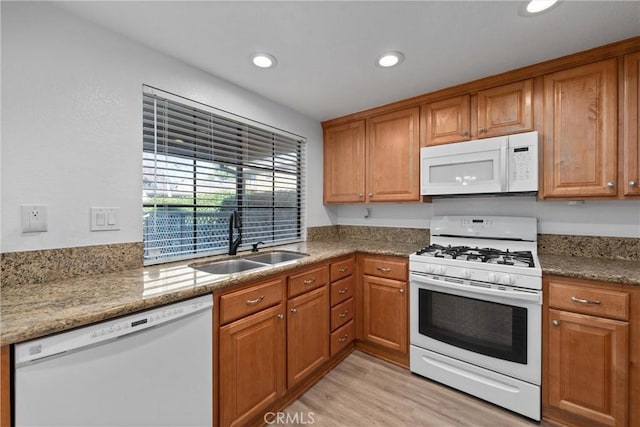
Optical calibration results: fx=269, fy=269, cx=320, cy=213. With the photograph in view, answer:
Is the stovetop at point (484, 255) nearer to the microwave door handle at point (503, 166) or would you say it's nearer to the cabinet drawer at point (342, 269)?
the microwave door handle at point (503, 166)

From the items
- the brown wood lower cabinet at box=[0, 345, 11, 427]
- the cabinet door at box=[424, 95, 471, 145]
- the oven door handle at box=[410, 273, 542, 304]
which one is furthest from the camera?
the cabinet door at box=[424, 95, 471, 145]

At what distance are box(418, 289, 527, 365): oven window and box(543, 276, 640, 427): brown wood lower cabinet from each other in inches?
5.6

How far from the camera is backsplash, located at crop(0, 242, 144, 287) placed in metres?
1.20

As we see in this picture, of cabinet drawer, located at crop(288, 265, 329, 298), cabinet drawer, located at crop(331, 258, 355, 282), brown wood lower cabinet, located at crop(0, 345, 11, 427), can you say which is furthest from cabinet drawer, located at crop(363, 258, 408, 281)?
brown wood lower cabinet, located at crop(0, 345, 11, 427)

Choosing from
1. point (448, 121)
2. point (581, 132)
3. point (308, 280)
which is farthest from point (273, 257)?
point (581, 132)

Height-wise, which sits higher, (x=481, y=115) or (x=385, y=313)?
(x=481, y=115)

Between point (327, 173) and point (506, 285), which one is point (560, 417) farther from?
point (327, 173)

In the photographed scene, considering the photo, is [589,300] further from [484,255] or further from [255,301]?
[255,301]

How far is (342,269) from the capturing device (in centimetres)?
224

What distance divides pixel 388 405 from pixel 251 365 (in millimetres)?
959

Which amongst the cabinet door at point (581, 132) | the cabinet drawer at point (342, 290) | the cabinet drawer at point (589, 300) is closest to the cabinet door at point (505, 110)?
the cabinet door at point (581, 132)

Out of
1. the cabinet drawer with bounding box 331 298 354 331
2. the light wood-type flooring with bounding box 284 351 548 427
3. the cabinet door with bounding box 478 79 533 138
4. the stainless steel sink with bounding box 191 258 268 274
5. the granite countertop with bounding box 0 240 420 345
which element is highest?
the cabinet door with bounding box 478 79 533 138

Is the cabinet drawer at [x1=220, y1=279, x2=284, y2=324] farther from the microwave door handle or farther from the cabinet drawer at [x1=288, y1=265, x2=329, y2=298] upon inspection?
the microwave door handle

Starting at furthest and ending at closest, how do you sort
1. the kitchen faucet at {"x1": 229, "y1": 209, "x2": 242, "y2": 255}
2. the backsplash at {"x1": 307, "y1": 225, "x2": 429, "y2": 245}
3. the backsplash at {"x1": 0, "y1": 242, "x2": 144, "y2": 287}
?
the backsplash at {"x1": 307, "y1": 225, "x2": 429, "y2": 245} < the kitchen faucet at {"x1": 229, "y1": 209, "x2": 242, "y2": 255} < the backsplash at {"x1": 0, "y1": 242, "x2": 144, "y2": 287}
